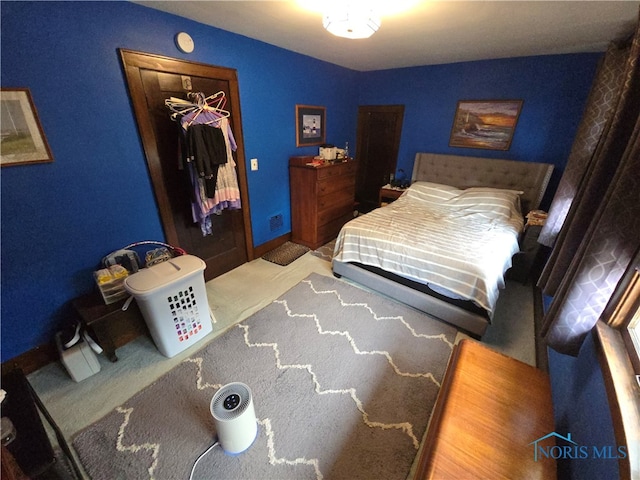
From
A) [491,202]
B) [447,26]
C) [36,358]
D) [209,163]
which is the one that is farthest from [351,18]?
[36,358]

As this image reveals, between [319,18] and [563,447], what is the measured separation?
291 centimetres

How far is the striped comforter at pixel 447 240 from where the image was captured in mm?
1983

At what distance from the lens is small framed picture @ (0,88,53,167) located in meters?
1.42

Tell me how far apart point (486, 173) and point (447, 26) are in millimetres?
1938

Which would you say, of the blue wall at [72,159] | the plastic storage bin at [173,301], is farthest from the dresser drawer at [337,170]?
the plastic storage bin at [173,301]

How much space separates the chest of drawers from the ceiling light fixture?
1.58 metres

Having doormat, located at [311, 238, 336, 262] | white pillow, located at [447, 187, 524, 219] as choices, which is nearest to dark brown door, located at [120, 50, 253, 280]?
doormat, located at [311, 238, 336, 262]

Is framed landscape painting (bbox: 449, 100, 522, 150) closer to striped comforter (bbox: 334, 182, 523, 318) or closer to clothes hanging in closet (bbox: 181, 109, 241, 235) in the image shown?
striped comforter (bbox: 334, 182, 523, 318)

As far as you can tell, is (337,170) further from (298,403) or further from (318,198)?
(298,403)

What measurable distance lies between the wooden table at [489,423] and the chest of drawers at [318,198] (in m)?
2.40

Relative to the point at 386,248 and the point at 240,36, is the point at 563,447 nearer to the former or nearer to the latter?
the point at 386,248

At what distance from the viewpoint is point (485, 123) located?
3.33m

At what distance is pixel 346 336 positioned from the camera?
2061 mm

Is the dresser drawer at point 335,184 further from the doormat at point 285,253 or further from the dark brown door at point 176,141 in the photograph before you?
the dark brown door at point 176,141
